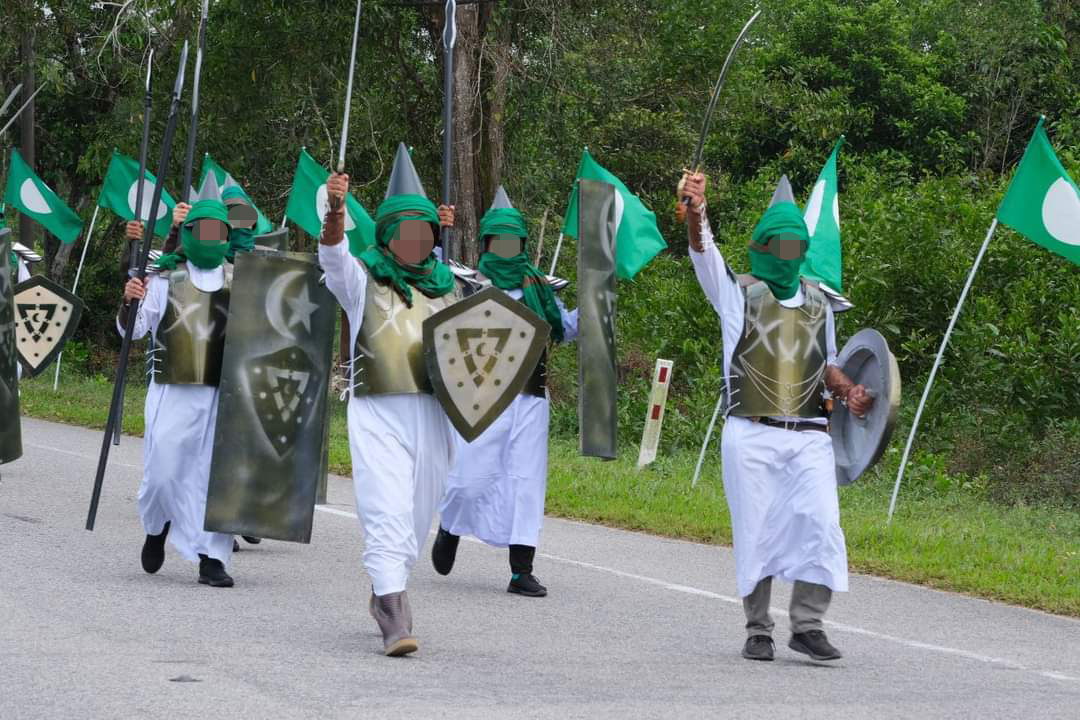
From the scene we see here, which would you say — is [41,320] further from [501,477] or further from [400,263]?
[400,263]

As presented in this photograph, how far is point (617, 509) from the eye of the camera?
12.6 meters

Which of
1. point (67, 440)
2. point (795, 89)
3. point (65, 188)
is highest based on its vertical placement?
point (795, 89)

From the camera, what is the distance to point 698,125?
28688mm

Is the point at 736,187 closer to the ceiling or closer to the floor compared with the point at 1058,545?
closer to the ceiling

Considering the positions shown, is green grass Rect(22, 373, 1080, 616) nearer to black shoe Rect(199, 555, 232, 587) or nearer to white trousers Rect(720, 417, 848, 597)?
white trousers Rect(720, 417, 848, 597)

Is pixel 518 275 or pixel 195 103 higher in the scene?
pixel 195 103

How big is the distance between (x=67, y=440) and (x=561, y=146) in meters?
8.12

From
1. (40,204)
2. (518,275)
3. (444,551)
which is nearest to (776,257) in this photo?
(518,275)

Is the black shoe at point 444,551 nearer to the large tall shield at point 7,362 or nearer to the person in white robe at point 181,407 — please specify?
the person in white robe at point 181,407

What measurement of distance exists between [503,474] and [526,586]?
0.66 m

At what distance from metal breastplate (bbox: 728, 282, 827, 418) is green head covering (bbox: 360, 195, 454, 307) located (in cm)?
130

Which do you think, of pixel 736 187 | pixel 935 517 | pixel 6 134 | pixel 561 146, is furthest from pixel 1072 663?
pixel 6 134

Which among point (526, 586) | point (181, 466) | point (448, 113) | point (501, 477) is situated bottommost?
point (526, 586)

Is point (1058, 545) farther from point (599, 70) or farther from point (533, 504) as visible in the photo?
point (599, 70)
